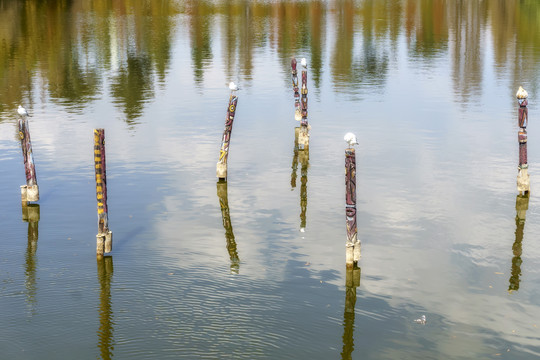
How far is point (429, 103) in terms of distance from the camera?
4362cm

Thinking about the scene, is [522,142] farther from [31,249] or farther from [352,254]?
[31,249]

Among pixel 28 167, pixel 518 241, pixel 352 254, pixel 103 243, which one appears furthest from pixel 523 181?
pixel 28 167

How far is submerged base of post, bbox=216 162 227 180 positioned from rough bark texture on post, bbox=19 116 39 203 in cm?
604

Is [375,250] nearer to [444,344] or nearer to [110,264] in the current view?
[444,344]

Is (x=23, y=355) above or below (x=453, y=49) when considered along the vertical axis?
below

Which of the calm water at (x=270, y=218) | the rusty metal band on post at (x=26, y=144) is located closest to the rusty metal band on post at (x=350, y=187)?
the calm water at (x=270, y=218)

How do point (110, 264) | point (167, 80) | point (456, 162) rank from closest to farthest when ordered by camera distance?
point (110, 264), point (456, 162), point (167, 80)

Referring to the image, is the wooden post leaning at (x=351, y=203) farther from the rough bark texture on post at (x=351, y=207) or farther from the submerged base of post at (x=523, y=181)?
the submerged base of post at (x=523, y=181)

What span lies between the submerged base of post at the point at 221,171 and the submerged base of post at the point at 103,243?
730 cm

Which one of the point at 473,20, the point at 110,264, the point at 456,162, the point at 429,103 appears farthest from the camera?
the point at 473,20

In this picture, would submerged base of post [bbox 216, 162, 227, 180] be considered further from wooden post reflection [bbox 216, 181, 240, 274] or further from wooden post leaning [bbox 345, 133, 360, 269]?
wooden post leaning [bbox 345, 133, 360, 269]

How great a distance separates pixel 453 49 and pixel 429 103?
80.0 ft

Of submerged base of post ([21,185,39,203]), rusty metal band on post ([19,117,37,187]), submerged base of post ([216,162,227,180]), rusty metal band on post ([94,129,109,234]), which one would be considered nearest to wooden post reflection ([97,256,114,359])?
rusty metal band on post ([94,129,109,234])

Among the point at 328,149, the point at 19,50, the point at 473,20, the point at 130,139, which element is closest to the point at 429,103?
the point at 328,149
